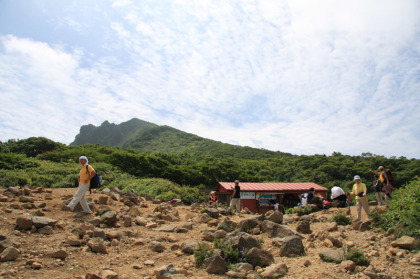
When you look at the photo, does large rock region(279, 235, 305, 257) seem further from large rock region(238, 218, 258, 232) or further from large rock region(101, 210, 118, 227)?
large rock region(101, 210, 118, 227)

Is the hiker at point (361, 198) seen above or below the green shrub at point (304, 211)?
above

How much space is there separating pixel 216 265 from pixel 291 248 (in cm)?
192

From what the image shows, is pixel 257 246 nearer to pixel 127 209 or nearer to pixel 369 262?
pixel 369 262

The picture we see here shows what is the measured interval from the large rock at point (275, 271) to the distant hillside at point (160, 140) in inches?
2495

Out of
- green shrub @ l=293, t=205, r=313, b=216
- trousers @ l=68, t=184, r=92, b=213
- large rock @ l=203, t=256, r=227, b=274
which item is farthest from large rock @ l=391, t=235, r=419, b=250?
trousers @ l=68, t=184, r=92, b=213

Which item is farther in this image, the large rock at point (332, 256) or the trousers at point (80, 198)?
the trousers at point (80, 198)

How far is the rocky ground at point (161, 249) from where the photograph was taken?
4.64 m

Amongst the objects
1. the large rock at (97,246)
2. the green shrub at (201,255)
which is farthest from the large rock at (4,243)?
the green shrub at (201,255)

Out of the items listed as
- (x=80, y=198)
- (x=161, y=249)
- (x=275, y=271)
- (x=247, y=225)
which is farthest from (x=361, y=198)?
A: (x=80, y=198)

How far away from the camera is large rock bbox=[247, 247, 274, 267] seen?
5156mm

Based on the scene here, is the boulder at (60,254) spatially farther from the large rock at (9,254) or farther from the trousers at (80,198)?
the trousers at (80,198)

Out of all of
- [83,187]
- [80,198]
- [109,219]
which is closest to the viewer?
[109,219]

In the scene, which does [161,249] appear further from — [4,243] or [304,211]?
[304,211]

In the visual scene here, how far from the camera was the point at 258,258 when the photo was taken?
5.19m
